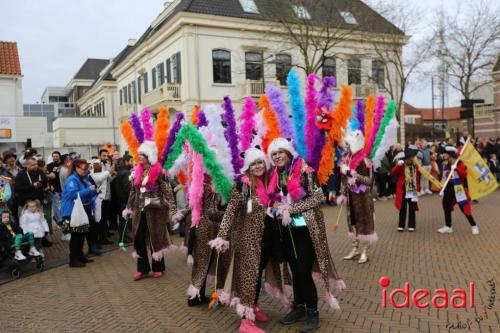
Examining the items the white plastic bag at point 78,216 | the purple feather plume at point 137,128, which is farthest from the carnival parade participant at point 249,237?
the white plastic bag at point 78,216

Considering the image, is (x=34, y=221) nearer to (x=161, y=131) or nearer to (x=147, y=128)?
(x=147, y=128)

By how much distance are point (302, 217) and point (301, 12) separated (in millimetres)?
16733

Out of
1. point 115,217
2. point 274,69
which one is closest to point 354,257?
point 115,217

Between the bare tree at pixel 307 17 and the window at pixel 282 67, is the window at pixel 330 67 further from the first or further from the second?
the bare tree at pixel 307 17

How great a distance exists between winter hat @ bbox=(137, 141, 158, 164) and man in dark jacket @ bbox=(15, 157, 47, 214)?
2.77m

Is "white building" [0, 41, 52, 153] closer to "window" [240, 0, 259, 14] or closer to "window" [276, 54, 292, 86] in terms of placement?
"window" [240, 0, 259, 14]

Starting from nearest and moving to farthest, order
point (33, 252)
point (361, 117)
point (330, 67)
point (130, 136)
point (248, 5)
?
point (130, 136) < point (361, 117) < point (33, 252) < point (248, 5) < point (330, 67)

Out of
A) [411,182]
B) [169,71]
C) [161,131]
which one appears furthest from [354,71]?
[161,131]

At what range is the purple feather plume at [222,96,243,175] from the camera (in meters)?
5.09

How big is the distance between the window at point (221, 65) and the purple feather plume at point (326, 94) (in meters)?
21.1

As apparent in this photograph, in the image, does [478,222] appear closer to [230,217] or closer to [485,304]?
[485,304]

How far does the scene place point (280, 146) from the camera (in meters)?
4.52

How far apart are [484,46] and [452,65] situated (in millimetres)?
2023

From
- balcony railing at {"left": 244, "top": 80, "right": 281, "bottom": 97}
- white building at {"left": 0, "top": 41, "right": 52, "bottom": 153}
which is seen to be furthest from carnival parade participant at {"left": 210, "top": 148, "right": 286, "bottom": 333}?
white building at {"left": 0, "top": 41, "right": 52, "bottom": 153}
